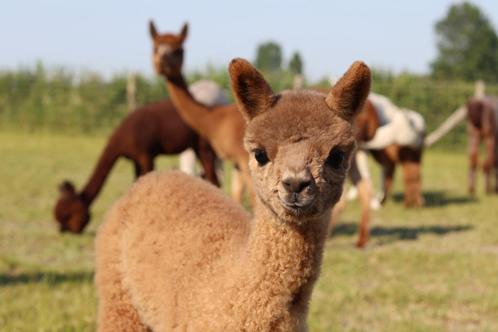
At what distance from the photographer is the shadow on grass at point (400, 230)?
941 centimetres

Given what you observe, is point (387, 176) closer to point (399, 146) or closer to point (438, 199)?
point (399, 146)

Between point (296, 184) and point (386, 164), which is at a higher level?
point (296, 184)

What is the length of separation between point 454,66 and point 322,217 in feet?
214

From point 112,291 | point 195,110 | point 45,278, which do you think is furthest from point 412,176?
point 112,291

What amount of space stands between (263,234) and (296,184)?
0.40m

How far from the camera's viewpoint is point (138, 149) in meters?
9.05

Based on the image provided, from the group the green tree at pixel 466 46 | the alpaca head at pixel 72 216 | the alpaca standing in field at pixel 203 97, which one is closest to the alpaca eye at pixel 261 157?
the alpaca head at pixel 72 216

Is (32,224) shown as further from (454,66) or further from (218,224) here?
(454,66)

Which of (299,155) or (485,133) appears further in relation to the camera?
(485,133)

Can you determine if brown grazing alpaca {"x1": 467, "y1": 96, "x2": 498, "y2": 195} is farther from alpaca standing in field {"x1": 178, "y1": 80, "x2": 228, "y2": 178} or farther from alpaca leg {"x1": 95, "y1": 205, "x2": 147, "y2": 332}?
alpaca leg {"x1": 95, "y1": 205, "x2": 147, "y2": 332}

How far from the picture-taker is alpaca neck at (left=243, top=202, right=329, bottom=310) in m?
2.68

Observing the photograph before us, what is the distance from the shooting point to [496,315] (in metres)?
5.56

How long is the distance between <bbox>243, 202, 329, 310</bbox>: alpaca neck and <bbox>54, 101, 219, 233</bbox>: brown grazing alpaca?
6304 millimetres

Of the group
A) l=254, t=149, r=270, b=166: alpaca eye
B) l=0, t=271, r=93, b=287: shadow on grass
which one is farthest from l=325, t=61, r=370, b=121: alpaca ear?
l=0, t=271, r=93, b=287: shadow on grass
